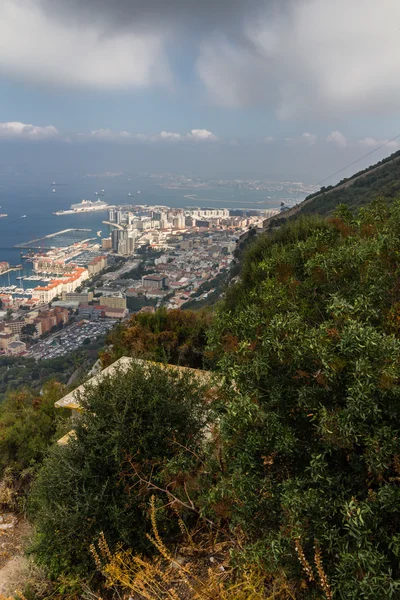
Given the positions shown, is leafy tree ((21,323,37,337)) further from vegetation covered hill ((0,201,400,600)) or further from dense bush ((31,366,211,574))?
dense bush ((31,366,211,574))

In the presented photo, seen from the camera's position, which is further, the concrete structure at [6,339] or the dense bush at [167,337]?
the concrete structure at [6,339]

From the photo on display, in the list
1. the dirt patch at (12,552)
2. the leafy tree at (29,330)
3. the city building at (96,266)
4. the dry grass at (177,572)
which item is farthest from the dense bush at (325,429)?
the city building at (96,266)

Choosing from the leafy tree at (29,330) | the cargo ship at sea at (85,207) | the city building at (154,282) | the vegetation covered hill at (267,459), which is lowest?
the leafy tree at (29,330)

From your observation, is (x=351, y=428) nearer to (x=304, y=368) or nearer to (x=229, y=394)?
(x=304, y=368)

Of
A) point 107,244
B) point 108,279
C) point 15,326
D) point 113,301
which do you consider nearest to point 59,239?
point 107,244

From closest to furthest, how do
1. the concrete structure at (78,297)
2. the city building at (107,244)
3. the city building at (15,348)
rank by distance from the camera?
the city building at (15,348)
the concrete structure at (78,297)
the city building at (107,244)

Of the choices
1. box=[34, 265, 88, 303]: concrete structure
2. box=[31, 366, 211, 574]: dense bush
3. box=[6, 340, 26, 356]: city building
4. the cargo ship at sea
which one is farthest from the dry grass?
the cargo ship at sea

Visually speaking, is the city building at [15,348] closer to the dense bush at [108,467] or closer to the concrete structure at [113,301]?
the concrete structure at [113,301]
